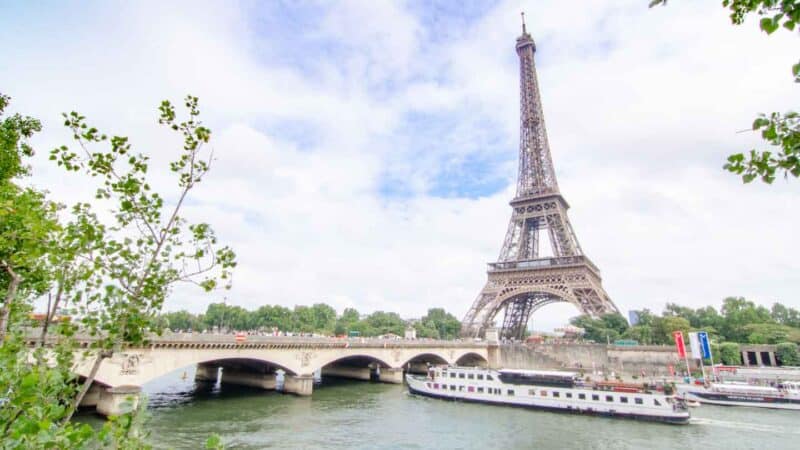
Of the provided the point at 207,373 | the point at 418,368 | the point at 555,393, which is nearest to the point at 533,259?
the point at 418,368

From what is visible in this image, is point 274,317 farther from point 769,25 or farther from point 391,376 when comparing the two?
point 769,25

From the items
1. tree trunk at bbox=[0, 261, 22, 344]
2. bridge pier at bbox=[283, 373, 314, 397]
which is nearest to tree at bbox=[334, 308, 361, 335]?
bridge pier at bbox=[283, 373, 314, 397]

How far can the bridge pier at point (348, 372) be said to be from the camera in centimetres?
5522

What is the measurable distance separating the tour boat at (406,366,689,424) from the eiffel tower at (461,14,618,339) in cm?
2498

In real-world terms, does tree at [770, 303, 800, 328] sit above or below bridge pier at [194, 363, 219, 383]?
above

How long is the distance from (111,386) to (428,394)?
26.1 metres

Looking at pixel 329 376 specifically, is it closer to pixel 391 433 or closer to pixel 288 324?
pixel 391 433

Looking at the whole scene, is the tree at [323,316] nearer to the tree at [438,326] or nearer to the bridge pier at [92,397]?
the tree at [438,326]

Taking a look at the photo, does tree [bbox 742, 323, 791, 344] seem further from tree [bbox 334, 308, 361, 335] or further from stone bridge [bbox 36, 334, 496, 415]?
tree [bbox 334, 308, 361, 335]

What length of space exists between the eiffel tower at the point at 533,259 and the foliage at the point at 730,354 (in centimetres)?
1361

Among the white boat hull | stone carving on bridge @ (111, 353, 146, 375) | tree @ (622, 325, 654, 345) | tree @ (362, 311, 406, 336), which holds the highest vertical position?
tree @ (362, 311, 406, 336)

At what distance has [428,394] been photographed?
133ft

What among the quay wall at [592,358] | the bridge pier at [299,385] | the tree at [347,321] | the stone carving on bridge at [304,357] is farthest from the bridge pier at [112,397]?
the tree at [347,321]

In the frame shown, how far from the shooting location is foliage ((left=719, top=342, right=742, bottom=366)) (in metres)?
54.6
